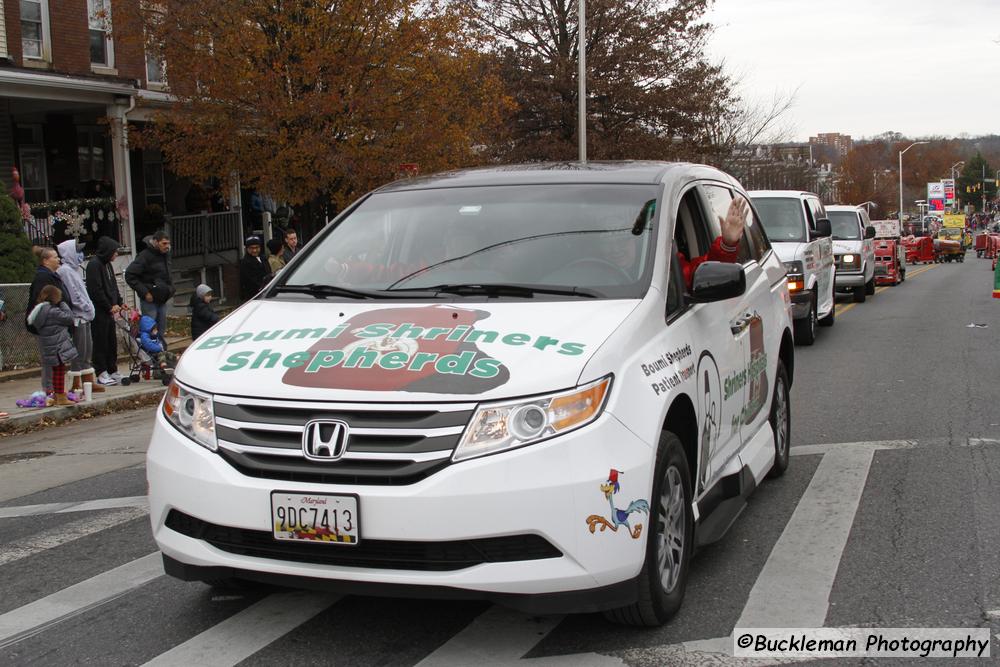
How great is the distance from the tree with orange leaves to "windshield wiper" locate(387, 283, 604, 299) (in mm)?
13696

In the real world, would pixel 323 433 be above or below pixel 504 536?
above

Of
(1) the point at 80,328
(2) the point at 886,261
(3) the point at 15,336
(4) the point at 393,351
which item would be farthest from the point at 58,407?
(2) the point at 886,261

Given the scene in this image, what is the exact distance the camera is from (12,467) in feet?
27.3

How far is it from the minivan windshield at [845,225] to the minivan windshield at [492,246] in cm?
1713

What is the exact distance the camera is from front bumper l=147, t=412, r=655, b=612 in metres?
3.57

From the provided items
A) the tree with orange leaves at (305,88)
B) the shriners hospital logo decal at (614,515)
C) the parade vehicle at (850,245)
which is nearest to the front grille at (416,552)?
the shriners hospital logo decal at (614,515)

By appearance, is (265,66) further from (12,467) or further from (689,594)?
(689,594)

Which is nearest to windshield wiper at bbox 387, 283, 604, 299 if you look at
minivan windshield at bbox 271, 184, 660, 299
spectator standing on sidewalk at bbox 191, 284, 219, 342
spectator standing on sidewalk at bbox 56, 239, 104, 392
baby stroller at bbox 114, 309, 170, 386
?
minivan windshield at bbox 271, 184, 660, 299

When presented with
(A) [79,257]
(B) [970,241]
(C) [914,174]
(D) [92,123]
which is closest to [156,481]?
(A) [79,257]

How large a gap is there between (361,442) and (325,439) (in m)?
0.13

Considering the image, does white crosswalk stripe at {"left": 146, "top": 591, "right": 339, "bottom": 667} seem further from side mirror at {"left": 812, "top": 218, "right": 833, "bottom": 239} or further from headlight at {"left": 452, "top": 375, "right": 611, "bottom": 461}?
side mirror at {"left": 812, "top": 218, "right": 833, "bottom": 239}

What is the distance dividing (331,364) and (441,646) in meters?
1.17

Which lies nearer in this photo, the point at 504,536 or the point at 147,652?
the point at 504,536

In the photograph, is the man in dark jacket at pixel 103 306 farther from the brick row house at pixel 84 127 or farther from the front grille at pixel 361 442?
the front grille at pixel 361 442
